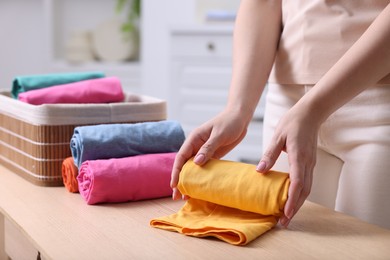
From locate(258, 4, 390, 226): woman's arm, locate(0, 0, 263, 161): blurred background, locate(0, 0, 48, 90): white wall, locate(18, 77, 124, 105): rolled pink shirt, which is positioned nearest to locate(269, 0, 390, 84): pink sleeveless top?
locate(258, 4, 390, 226): woman's arm

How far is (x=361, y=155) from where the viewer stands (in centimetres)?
110

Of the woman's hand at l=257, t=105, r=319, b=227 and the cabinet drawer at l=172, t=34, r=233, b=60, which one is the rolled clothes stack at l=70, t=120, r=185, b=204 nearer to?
the woman's hand at l=257, t=105, r=319, b=227

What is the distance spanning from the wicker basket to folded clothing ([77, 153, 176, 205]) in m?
0.12

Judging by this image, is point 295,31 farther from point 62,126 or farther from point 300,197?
point 62,126

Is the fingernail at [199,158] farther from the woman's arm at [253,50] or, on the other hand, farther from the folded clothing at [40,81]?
the folded clothing at [40,81]

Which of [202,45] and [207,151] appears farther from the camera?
[202,45]

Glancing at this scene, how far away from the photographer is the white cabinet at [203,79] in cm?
329

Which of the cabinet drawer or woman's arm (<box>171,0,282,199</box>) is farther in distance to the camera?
the cabinet drawer

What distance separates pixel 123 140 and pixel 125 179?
0.34 feet

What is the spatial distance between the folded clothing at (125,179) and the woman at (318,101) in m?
0.09

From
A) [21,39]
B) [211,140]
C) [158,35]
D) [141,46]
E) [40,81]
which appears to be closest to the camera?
[211,140]

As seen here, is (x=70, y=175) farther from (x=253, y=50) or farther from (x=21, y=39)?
(x=21, y=39)

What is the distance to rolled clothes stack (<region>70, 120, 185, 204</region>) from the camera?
1.12 meters

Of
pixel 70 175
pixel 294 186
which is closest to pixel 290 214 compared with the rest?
pixel 294 186
